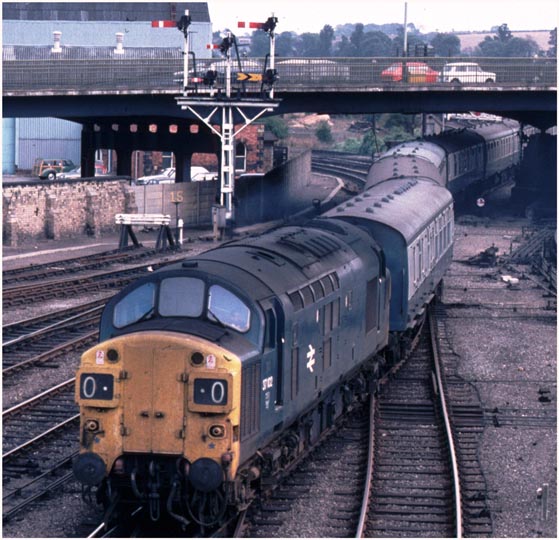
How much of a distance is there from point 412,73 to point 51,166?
85.7 ft

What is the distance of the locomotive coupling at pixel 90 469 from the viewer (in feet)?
43.3

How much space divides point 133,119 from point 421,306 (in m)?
36.2

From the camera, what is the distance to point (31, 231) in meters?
46.3

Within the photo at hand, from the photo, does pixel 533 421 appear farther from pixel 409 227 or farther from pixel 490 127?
pixel 490 127

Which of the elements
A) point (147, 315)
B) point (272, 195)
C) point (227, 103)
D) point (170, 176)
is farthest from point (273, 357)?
point (170, 176)

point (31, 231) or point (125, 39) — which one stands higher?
point (125, 39)

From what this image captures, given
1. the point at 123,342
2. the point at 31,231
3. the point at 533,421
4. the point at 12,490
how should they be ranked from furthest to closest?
1. the point at 31,231
2. the point at 533,421
3. the point at 12,490
4. the point at 123,342

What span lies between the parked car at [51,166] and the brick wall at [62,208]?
515 inches

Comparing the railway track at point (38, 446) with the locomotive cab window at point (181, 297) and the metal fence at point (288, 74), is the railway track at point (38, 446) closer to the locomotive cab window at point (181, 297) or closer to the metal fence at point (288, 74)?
the locomotive cab window at point (181, 297)

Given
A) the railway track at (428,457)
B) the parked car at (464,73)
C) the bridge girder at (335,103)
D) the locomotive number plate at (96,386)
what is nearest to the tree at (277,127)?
the parked car at (464,73)

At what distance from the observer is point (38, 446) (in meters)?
18.1

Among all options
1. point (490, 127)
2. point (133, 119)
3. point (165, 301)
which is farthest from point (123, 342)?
point (490, 127)

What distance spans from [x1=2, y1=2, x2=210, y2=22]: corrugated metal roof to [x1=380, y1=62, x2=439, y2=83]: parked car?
31.8 meters

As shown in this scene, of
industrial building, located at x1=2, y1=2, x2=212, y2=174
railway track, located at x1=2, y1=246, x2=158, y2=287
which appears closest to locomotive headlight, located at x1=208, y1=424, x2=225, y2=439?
railway track, located at x1=2, y1=246, x2=158, y2=287
